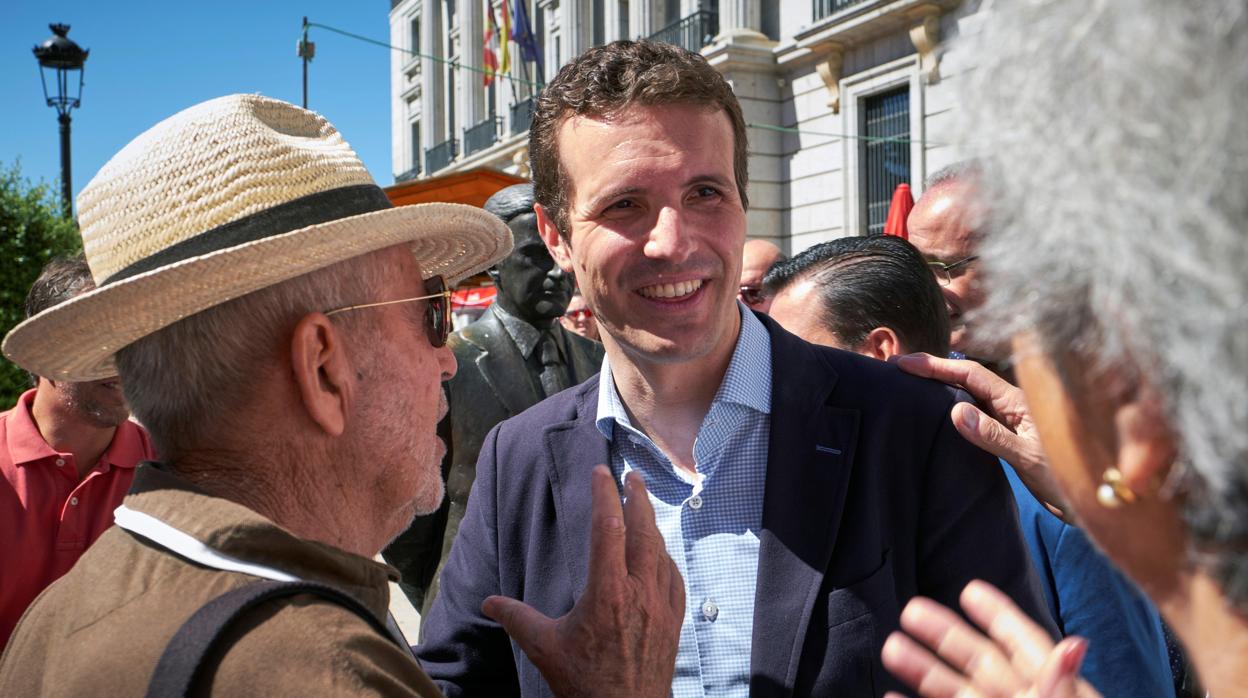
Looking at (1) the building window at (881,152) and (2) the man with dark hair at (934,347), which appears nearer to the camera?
(2) the man with dark hair at (934,347)

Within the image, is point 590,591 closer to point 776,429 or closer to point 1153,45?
point 776,429

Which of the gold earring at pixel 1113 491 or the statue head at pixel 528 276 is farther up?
the statue head at pixel 528 276

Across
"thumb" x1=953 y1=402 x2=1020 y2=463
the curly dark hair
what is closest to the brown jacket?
"thumb" x1=953 y1=402 x2=1020 y2=463

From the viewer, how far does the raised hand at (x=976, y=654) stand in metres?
1.13

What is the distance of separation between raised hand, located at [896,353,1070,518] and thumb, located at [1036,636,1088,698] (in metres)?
0.73

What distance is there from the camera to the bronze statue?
3705 mm

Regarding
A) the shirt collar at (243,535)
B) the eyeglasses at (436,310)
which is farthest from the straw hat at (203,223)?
the shirt collar at (243,535)

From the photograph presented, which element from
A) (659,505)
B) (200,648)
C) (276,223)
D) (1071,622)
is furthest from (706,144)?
(200,648)

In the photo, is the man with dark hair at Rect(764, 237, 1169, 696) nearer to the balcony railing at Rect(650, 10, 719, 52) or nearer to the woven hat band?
the woven hat band

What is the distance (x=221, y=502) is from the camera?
145cm

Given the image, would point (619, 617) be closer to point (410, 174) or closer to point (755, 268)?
point (755, 268)

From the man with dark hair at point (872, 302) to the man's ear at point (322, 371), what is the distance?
155 centimetres

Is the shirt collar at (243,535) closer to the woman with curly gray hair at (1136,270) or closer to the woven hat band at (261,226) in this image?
the woven hat band at (261,226)

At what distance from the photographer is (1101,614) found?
2109 millimetres
